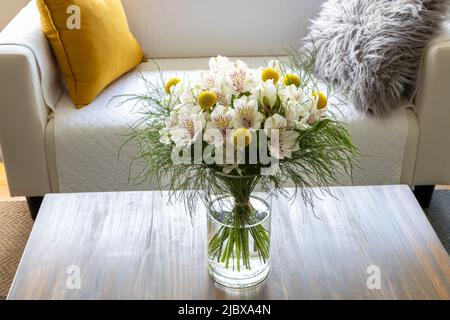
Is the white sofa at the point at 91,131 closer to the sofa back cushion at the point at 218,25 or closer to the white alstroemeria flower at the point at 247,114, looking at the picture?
the sofa back cushion at the point at 218,25

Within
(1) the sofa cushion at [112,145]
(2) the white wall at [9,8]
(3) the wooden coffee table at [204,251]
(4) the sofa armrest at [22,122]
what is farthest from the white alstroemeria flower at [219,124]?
(2) the white wall at [9,8]

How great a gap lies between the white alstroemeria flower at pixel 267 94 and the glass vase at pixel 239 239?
0.70 feet

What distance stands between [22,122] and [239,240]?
103cm

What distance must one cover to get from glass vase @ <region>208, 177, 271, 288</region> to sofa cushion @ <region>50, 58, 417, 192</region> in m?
0.75

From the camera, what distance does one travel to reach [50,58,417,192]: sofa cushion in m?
1.99

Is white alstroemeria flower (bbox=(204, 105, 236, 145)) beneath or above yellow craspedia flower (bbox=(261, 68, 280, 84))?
beneath

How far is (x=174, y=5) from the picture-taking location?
2.38 metres

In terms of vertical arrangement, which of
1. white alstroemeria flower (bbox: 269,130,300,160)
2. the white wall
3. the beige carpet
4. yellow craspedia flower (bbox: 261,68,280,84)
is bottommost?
the beige carpet

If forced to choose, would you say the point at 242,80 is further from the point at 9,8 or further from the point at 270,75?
the point at 9,8

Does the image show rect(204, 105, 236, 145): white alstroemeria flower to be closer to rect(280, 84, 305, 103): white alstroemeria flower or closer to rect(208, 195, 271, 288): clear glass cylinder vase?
rect(280, 84, 305, 103): white alstroemeria flower

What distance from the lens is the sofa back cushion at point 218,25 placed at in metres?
2.39

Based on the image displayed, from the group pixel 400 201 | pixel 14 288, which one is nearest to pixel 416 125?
pixel 400 201

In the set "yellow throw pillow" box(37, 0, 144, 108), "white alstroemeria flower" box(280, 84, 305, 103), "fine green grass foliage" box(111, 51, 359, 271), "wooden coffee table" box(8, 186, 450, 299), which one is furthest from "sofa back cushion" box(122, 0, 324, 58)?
"white alstroemeria flower" box(280, 84, 305, 103)

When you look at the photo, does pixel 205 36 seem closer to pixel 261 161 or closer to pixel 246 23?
pixel 246 23
